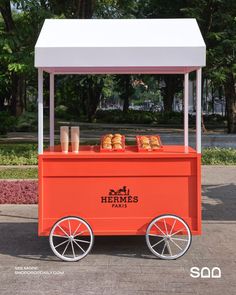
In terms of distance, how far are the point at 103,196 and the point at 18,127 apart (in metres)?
23.6

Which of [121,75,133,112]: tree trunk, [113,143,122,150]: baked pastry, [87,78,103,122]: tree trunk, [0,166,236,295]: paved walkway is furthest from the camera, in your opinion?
[121,75,133,112]: tree trunk

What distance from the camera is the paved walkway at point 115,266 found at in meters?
5.67

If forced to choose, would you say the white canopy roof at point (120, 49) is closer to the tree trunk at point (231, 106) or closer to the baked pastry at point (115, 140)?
the baked pastry at point (115, 140)

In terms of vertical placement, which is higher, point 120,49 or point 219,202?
point 120,49

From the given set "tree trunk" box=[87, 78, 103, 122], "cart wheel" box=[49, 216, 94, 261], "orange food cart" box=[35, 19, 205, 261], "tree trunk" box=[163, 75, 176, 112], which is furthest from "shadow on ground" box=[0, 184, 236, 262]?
"tree trunk" box=[163, 75, 176, 112]

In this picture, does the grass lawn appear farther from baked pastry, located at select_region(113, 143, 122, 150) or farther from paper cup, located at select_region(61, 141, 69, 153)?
baked pastry, located at select_region(113, 143, 122, 150)

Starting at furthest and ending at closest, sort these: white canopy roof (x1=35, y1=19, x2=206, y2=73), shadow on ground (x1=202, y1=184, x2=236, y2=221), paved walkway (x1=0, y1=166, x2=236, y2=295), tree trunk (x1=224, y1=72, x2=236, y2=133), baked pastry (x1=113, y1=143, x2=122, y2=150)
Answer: tree trunk (x1=224, y1=72, x2=236, y2=133)
shadow on ground (x1=202, y1=184, x2=236, y2=221)
baked pastry (x1=113, y1=143, x2=122, y2=150)
white canopy roof (x1=35, y1=19, x2=206, y2=73)
paved walkway (x1=0, y1=166, x2=236, y2=295)

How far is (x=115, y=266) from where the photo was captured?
21.2 ft

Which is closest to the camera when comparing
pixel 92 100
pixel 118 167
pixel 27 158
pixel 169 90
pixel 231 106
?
pixel 118 167

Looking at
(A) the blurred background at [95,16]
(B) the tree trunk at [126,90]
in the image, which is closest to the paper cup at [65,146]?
(A) the blurred background at [95,16]

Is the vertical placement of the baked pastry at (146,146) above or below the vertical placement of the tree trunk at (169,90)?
below

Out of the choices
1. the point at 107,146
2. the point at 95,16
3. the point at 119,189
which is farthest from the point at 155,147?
the point at 95,16

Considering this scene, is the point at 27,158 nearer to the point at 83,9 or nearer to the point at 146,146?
the point at 83,9

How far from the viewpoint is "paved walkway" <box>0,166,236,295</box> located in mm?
5668
